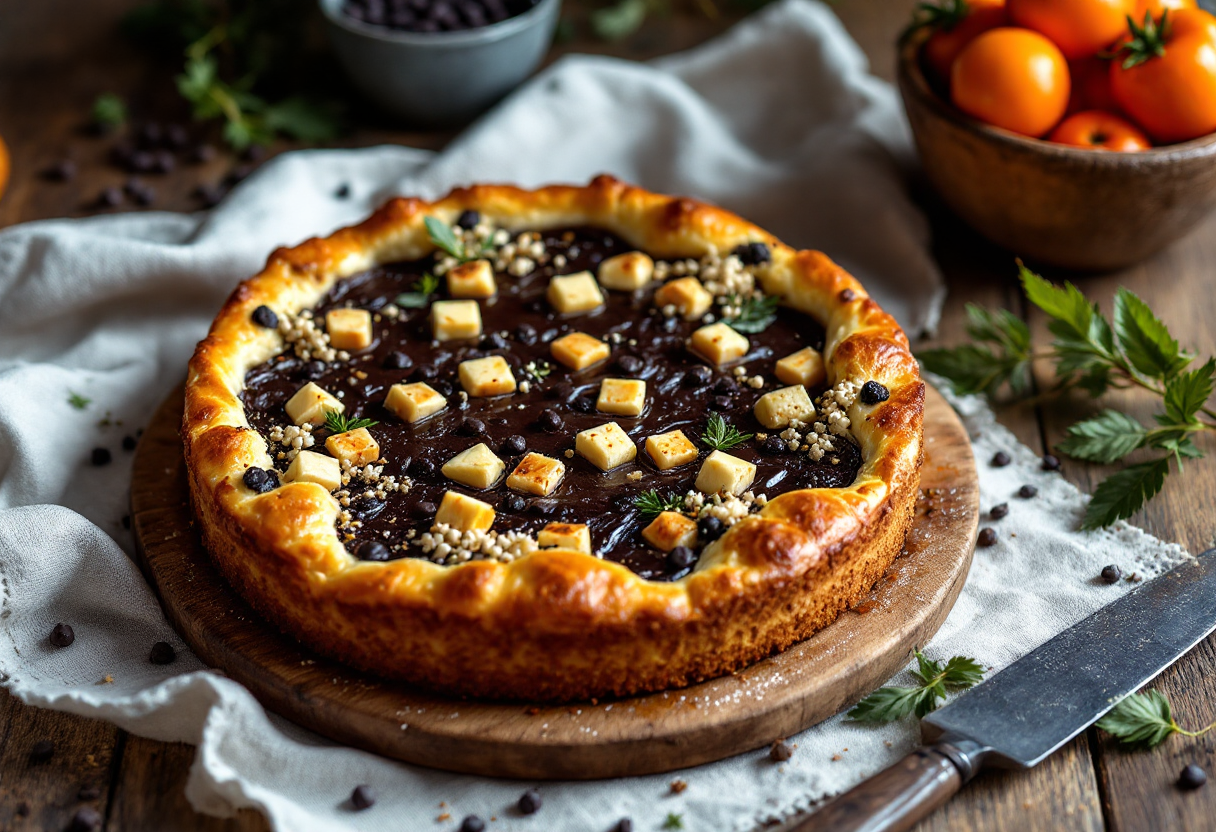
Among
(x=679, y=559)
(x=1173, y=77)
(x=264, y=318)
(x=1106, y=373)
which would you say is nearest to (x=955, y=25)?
(x=1173, y=77)

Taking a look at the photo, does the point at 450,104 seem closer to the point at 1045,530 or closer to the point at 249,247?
the point at 249,247

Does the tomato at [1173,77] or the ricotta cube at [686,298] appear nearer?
the ricotta cube at [686,298]

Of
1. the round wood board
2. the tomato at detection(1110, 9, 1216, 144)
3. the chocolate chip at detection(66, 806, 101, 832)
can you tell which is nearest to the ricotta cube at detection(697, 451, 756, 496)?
the round wood board

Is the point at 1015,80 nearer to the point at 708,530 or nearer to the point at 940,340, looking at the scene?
the point at 940,340

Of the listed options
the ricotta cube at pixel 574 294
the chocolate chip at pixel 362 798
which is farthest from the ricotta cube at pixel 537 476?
the chocolate chip at pixel 362 798

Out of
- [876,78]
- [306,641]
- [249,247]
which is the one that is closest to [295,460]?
[306,641]

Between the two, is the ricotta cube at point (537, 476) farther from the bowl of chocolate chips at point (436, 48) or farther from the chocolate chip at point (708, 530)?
the bowl of chocolate chips at point (436, 48)

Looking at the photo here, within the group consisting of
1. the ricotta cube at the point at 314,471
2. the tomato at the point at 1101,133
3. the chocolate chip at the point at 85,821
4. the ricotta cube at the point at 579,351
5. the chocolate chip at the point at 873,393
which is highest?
the tomato at the point at 1101,133
